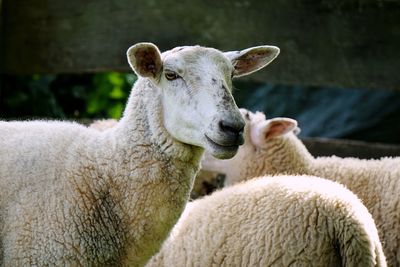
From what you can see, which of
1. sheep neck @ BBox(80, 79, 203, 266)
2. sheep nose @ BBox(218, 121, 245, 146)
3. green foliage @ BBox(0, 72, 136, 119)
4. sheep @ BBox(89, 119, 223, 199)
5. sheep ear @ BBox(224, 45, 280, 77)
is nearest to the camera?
sheep nose @ BBox(218, 121, 245, 146)

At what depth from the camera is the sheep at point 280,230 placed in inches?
153

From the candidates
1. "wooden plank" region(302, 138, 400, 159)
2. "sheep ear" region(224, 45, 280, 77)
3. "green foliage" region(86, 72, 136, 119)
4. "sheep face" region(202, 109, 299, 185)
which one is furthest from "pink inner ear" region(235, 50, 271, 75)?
"green foliage" region(86, 72, 136, 119)

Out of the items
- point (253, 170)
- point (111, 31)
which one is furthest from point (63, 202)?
point (111, 31)

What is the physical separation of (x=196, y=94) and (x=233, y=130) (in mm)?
254

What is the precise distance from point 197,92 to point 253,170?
2271 mm

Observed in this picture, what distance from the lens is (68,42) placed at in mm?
6387

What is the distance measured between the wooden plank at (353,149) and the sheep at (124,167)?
8.37 ft

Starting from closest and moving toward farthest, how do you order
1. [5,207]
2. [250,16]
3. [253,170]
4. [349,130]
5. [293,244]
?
1. [5,207]
2. [293,244]
3. [253,170]
4. [250,16]
5. [349,130]

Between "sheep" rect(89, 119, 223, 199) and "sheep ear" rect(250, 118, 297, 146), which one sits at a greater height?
"sheep ear" rect(250, 118, 297, 146)

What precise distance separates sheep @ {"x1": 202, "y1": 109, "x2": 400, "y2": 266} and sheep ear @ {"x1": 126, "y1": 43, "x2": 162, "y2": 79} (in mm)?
1909

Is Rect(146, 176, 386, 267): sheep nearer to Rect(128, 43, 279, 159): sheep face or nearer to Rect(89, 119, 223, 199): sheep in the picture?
Rect(128, 43, 279, 159): sheep face

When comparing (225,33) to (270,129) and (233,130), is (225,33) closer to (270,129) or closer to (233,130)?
(270,129)

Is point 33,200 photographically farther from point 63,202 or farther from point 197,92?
point 197,92

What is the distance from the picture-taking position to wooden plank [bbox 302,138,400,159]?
613cm
